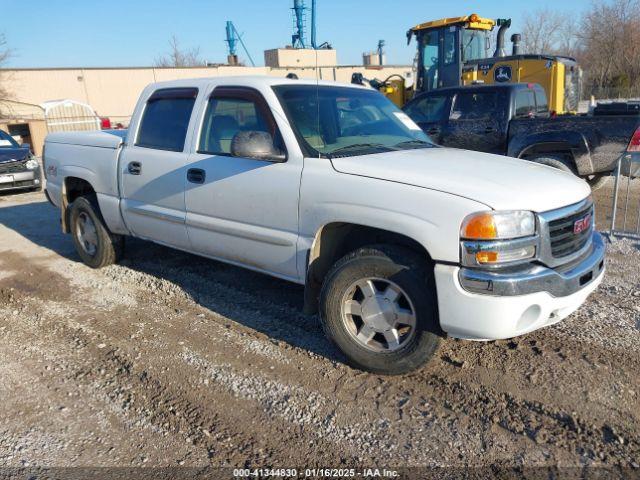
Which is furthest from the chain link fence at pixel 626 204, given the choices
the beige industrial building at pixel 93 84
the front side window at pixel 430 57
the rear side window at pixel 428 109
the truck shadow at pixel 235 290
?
the beige industrial building at pixel 93 84

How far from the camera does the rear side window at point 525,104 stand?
8.71 metres

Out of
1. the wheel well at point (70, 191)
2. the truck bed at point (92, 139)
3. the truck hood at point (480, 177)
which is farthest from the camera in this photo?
the wheel well at point (70, 191)

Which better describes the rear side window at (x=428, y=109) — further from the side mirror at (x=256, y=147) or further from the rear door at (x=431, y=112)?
the side mirror at (x=256, y=147)

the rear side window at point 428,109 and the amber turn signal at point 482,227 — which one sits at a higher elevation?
the rear side window at point 428,109

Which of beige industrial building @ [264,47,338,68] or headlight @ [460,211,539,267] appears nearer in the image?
headlight @ [460,211,539,267]

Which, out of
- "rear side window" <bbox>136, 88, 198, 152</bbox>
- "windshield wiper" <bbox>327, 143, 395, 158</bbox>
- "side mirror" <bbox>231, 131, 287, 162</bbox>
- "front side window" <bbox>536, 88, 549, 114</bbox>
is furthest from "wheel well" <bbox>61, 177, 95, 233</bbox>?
"front side window" <bbox>536, 88, 549, 114</bbox>

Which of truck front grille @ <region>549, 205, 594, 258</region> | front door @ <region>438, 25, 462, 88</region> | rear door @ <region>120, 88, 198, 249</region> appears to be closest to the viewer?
truck front grille @ <region>549, 205, 594, 258</region>

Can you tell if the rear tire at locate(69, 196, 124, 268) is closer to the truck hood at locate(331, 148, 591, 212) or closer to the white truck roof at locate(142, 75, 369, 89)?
the white truck roof at locate(142, 75, 369, 89)

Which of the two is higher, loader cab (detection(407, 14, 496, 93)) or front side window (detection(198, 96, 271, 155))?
loader cab (detection(407, 14, 496, 93))

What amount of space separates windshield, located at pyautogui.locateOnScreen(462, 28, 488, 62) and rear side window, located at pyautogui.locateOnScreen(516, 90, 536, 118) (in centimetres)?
467

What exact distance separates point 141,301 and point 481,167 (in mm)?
3293

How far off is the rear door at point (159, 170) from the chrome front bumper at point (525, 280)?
8.79ft

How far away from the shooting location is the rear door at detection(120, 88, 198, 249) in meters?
4.79

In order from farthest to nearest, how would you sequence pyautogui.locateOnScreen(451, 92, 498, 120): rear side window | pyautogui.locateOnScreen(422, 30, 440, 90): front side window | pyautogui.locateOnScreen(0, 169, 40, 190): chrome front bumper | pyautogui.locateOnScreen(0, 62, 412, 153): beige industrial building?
1. pyautogui.locateOnScreen(0, 62, 412, 153): beige industrial building
2. pyautogui.locateOnScreen(422, 30, 440, 90): front side window
3. pyautogui.locateOnScreen(0, 169, 40, 190): chrome front bumper
4. pyautogui.locateOnScreen(451, 92, 498, 120): rear side window
